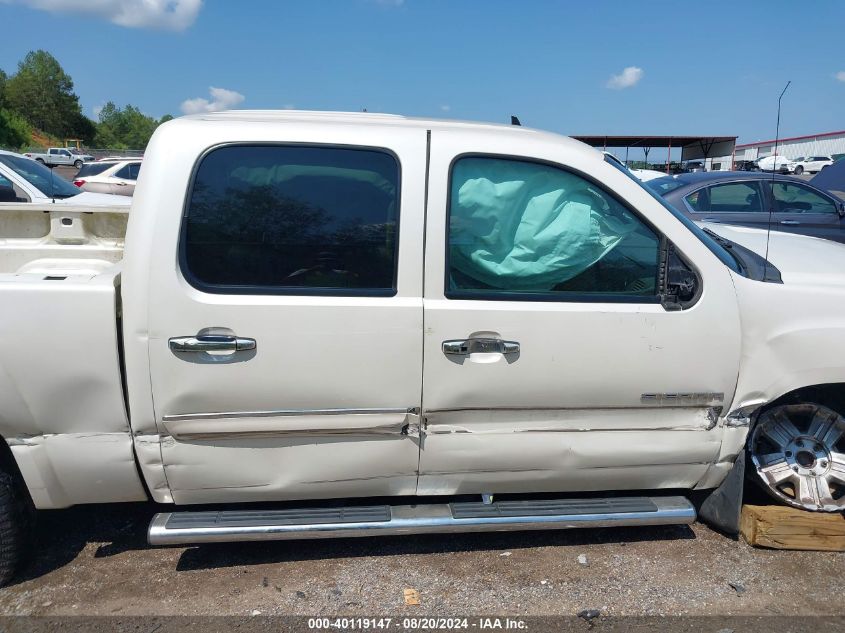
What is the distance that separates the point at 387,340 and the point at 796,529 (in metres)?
2.17

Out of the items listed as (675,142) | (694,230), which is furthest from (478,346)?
(675,142)

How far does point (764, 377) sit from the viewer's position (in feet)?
9.93

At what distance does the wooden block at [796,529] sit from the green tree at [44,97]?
110 metres

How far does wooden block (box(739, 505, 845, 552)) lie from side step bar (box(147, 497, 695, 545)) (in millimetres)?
451

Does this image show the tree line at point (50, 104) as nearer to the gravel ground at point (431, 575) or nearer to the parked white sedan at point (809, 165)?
the parked white sedan at point (809, 165)

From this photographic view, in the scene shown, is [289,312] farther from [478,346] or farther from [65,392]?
[65,392]

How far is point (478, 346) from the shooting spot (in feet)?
9.14

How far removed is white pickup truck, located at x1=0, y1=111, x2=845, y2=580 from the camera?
2.66 m

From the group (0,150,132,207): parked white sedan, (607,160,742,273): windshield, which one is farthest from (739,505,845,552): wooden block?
(0,150,132,207): parked white sedan

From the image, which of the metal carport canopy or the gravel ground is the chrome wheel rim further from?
the metal carport canopy

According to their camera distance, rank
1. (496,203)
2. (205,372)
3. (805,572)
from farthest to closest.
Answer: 1. (805,572)
2. (496,203)
3. (205,372)

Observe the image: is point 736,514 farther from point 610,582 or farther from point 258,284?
point 258,284

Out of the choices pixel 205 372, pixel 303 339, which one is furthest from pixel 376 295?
pixel 205 372

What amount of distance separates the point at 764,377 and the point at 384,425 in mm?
1676
